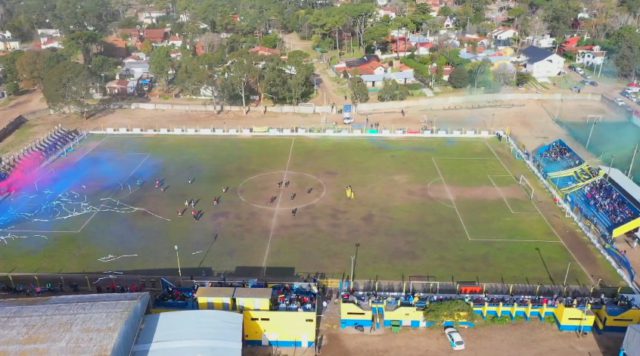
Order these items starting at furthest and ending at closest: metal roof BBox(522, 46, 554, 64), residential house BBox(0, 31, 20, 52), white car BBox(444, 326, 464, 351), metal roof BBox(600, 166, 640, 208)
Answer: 1. residential house BBox(0, 31, 20, 52)
2. metal roof BBox(522, 46, 554, 64)
3. metal roof BBox(600, 166, 640, 208)
4. white car BBox(444, 326, 464, 351)

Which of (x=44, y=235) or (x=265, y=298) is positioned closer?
(x=265, y=298)

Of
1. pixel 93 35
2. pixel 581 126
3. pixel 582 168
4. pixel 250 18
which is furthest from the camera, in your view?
pixel 250 18

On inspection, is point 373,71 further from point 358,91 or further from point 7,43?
point 7,43

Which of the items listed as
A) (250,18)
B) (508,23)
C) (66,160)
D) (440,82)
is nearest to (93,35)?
(250,18)

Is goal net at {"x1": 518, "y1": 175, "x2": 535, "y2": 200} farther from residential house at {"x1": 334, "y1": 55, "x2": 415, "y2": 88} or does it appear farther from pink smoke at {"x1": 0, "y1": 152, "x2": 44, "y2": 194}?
pink smoke at {"x1": 0, "y1": 152, "x2": 44, "y2": 194}

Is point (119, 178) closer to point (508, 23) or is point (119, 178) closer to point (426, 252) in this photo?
point (426, 252)

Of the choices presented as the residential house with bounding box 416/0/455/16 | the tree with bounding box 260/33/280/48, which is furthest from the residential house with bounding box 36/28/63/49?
the residential house with bounding box 416/0/455/16
